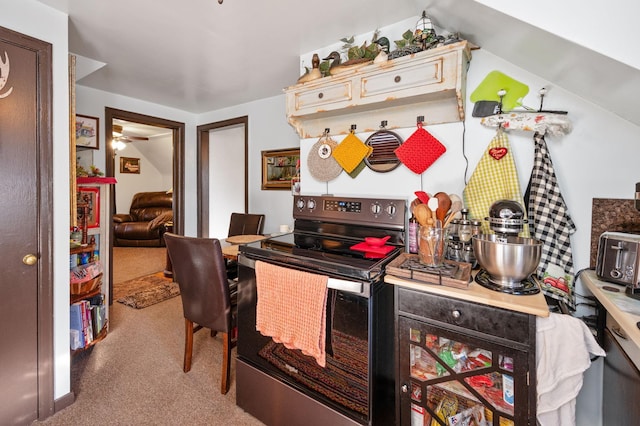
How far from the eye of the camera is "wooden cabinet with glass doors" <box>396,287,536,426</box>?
987 millimetres

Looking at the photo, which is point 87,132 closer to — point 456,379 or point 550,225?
point 456,379

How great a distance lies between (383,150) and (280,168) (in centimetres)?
156

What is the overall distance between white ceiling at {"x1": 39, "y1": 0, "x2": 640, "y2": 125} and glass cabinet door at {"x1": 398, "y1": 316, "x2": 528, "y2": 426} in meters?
1.05

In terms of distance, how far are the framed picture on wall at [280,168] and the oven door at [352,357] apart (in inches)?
73.6

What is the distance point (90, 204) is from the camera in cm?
230

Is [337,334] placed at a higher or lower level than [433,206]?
lower

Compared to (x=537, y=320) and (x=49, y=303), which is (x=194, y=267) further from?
(x=537, y=320)

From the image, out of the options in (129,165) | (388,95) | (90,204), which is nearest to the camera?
(388,95)

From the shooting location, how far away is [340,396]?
1290 millimetres

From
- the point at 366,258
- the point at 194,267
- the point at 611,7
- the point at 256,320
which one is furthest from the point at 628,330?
the point at 194,267

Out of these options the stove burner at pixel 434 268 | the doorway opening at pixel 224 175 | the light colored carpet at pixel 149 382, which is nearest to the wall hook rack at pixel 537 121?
the stove burner at pixel 434 268

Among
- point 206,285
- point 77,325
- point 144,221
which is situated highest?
point 144,221

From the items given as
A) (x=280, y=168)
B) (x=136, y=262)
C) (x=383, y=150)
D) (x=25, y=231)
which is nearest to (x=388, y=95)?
(x=383, y=150)

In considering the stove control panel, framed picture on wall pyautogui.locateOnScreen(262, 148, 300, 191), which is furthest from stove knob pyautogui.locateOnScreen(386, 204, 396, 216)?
framed picture on wall pyautogui.locateOnScreen(262, 148, 300, 191)
